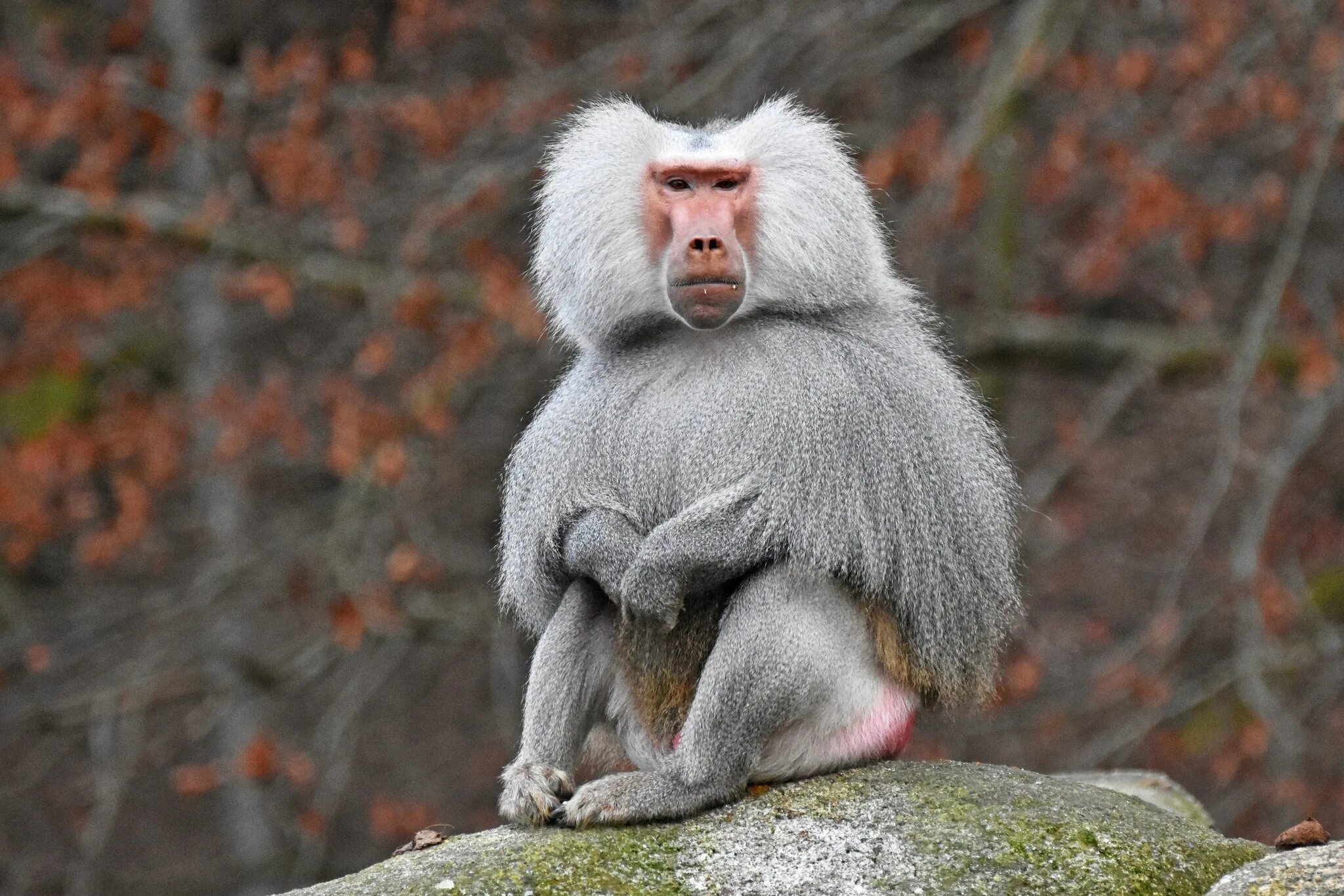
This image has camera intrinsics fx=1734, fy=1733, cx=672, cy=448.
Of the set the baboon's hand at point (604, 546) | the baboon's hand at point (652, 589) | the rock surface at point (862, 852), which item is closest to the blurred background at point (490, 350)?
the rock surface at point (862, 852)

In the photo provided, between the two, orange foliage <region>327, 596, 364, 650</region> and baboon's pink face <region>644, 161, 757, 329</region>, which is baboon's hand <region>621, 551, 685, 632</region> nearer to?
baboon's pink face <region>644, 161, 757, 329</region>

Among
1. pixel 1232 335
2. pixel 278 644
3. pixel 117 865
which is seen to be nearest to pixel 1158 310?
pixel 1232 335

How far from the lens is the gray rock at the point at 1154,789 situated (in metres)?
6.51

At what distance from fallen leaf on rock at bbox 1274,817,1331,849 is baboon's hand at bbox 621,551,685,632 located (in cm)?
173

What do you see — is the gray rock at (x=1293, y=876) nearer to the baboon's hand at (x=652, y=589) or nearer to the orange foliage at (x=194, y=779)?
the baboon's hand at (x=652, y=589)

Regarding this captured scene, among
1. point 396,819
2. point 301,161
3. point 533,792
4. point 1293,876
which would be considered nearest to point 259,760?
point 396,819

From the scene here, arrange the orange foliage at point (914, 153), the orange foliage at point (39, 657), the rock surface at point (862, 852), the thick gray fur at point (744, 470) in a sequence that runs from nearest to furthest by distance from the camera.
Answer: the rock surface at point (862, 852) → the thick gray fur at point (744, 470) → the orange foliage at point (914, 153) → the orange foliage at point (39, 657)

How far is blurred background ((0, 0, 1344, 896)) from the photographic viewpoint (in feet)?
30.3

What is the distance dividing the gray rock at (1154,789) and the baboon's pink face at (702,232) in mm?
2574

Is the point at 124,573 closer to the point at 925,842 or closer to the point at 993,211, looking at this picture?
the point at 993,211

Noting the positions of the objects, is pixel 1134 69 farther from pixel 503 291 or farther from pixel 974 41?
pixel 503 291

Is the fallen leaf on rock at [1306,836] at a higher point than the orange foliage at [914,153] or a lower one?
lower

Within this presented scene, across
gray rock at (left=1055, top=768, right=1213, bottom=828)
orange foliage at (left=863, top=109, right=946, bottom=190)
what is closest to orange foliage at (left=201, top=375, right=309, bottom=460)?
orange foliage at (left=863, top=109, right=946, bottom=190)

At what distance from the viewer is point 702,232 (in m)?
5.00
